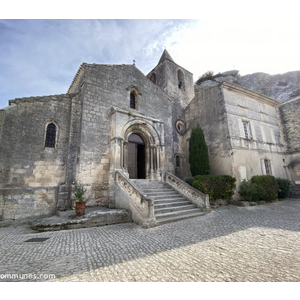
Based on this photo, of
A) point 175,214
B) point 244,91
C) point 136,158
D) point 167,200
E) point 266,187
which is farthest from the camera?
point 244,91

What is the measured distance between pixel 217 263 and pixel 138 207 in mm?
3912

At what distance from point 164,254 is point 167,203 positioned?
4.10 m

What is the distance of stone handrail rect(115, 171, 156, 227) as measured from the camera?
19.5 feet

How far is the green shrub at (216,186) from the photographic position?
9.34m

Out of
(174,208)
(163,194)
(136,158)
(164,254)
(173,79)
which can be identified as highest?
(173,79)

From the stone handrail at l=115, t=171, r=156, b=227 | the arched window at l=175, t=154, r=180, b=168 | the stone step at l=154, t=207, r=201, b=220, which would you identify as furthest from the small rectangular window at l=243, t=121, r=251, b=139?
the stone handrail at l=115, t=171, r=156, b=227

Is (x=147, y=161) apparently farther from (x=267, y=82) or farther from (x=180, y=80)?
(x=267, y=82)

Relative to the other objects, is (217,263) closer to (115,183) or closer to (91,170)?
(115,183)

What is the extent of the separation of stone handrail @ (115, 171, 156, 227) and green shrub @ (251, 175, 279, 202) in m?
7.88

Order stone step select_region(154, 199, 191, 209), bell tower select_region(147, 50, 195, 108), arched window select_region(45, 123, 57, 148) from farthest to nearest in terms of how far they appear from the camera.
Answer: bell tower select_region(147, 50, 195, 108)
arched window select_region(45, 123, 57, 148)
stone step select_region(154, 199, 191, 209)

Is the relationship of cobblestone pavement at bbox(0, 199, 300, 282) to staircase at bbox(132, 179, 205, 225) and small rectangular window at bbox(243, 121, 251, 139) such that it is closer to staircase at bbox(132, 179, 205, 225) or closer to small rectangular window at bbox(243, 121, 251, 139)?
staircase at bbox(132, 179, 205, 225)

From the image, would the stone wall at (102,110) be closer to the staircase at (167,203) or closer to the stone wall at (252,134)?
the staircase at (167,203)

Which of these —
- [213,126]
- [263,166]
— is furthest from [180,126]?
[263,166]

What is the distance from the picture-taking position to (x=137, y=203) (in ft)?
21.5
